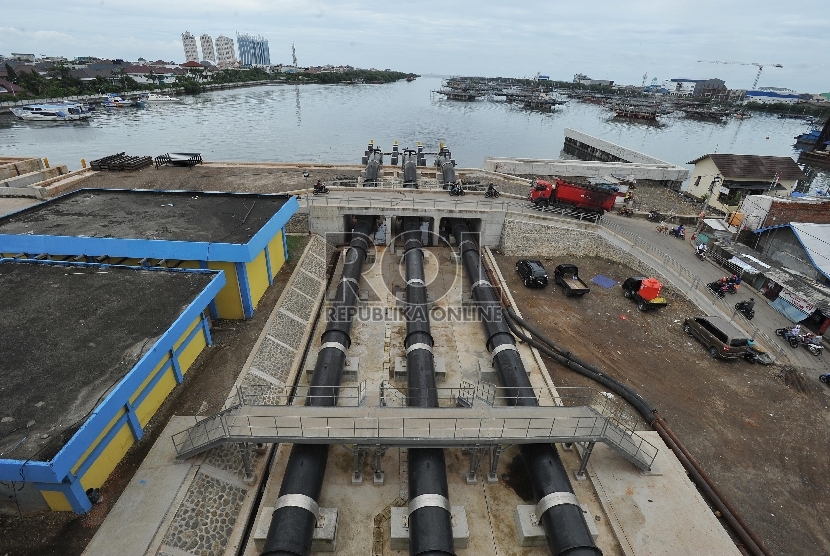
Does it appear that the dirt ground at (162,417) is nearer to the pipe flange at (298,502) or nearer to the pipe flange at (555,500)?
the pipe flange at (298,502)

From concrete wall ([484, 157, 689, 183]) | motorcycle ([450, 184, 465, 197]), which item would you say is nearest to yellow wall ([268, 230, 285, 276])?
motorcycle ([450, 184, 465, 197])

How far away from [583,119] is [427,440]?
158 meters

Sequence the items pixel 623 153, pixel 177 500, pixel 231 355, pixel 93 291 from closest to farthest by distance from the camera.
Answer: pixel 177 500, pixel 93 291, pixel 231 355, pixel 623 153

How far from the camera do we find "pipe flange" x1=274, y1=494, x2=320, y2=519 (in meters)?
12.9

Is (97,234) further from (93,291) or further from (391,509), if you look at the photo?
(391,509)

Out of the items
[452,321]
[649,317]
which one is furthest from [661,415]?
[452,321]

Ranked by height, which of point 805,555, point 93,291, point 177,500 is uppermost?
point 93,291

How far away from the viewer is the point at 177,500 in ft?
44.7

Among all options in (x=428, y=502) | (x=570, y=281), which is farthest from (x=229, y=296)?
(x=570, y=281)

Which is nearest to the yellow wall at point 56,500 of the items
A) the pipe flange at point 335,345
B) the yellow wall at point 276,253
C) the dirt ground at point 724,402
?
the pipe flange at point 335,345

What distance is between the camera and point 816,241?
93.9ft

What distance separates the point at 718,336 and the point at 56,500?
100 feet

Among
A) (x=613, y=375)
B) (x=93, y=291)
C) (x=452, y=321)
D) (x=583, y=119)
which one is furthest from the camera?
(x=583, y=119)

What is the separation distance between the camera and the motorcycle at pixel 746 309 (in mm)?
25578
